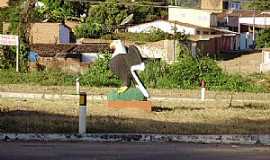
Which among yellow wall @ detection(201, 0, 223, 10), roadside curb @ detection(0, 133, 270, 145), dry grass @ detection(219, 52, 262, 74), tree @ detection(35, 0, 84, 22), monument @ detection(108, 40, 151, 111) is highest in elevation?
yellow wall @ detection(201, 0, 223, 10)

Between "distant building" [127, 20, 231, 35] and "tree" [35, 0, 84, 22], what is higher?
"tree" [35, 0, 84, 22]

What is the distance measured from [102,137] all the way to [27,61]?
35467mm

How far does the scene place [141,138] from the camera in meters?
14.4

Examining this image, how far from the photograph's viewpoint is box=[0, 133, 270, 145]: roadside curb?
1403cm

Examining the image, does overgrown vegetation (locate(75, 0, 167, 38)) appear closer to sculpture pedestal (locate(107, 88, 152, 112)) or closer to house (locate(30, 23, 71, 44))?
house (locate(30, 23, 71, 44))

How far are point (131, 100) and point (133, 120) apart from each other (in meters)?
3.29

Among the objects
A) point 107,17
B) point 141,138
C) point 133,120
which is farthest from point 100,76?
point 107,17

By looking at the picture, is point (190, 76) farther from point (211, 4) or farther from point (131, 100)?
point (211, 4)

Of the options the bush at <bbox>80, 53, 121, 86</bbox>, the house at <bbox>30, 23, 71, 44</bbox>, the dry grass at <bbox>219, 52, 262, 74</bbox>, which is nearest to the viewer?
the bush at <bbox>80, 53, 121, 86</bbox>

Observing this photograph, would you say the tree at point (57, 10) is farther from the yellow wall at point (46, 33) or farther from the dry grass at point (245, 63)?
the dry grass at point (245, 63)

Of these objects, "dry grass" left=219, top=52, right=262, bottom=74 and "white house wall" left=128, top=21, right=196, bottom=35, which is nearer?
"dry grass" left=219, top=52, right=262, bottom=74

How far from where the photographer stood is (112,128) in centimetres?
1530

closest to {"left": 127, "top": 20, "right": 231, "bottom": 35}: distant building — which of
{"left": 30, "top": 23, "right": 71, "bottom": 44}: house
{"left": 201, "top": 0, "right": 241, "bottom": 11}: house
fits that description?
{"left": 30, "top": 23, "right": 71, "bottom": 44}: house

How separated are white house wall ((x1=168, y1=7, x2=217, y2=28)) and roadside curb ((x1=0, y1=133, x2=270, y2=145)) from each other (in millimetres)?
83650
